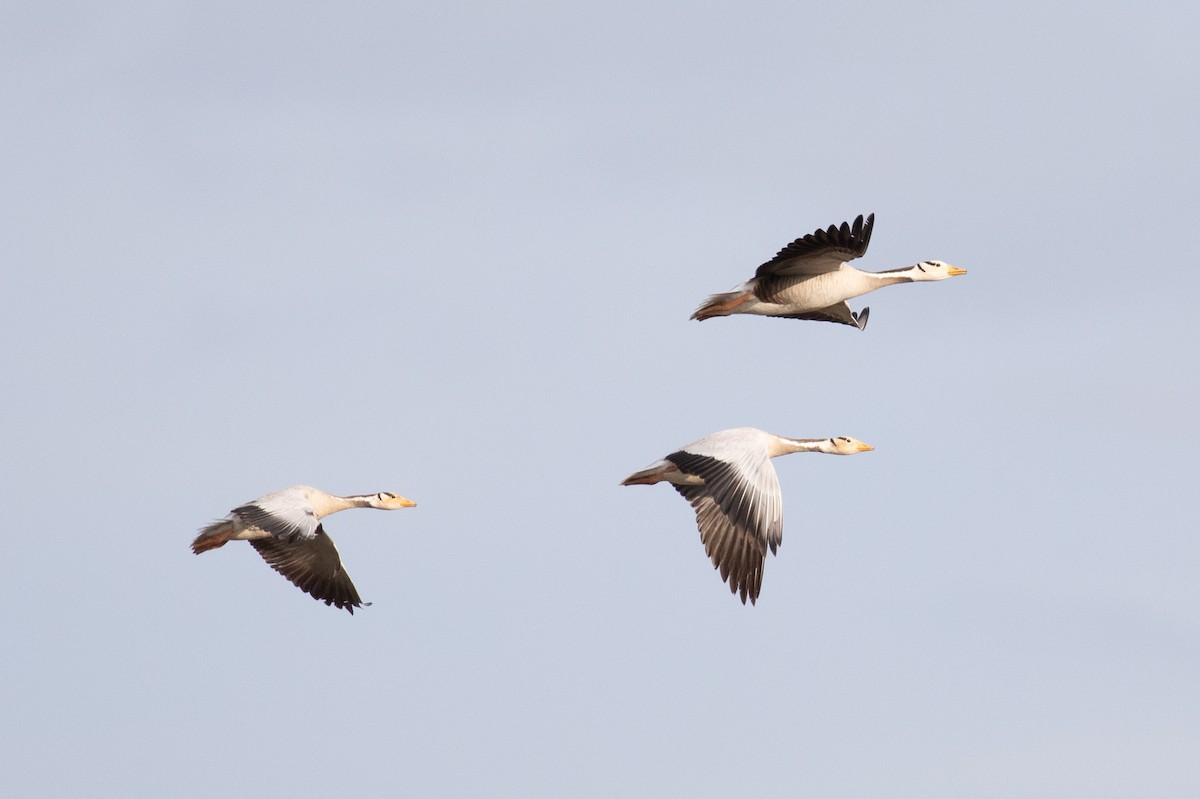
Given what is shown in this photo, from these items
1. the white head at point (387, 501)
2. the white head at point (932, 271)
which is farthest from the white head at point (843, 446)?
the white head at point (387, 501)

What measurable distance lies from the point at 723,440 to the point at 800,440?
2703 mm

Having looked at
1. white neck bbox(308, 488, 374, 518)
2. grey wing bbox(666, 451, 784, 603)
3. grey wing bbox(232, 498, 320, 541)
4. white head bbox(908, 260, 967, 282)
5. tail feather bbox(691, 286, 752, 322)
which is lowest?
grey wing bbox(666, 451, 784, 603)

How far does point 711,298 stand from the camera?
2862 centimetres

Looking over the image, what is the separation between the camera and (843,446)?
31.6m

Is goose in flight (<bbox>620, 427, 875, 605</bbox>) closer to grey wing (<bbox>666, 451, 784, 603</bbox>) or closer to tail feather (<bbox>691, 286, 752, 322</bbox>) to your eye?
grey wing (<bbox>666, 451, 784, 603</bbox>)

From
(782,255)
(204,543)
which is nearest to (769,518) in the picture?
(782,255)

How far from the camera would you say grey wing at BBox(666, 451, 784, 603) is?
86.7 feet

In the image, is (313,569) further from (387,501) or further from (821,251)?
(821,251)

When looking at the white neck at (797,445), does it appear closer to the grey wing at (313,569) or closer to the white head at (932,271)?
the white head at (932,271)

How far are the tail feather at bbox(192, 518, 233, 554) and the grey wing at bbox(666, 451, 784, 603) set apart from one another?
21.3ft

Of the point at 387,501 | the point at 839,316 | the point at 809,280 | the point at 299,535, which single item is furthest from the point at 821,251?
the point at 387,501

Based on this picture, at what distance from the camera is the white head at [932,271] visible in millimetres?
30578

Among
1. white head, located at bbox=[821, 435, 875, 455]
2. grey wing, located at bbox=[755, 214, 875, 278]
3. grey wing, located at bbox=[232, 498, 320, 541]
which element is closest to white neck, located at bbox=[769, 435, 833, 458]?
white head, located at bbox=[821, 435, 875, 455]

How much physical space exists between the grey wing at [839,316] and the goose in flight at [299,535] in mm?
6995
